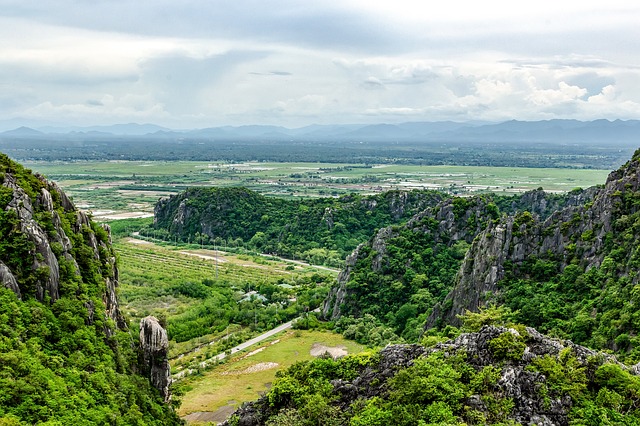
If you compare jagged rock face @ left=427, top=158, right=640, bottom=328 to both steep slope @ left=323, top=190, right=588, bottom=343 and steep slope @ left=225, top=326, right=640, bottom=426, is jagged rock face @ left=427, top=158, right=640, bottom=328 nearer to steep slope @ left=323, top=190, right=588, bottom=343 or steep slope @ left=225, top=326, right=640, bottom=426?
steep slope @ left=323, top=190, right=588, bottom=343

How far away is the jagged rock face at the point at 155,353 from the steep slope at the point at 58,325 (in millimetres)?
932

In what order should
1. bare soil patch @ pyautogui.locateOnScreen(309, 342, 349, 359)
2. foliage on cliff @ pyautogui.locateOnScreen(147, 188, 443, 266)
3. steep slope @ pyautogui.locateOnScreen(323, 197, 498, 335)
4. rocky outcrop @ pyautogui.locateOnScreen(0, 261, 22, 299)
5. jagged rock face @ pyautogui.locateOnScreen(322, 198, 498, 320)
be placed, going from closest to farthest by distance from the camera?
rocky outcrop @ pyautogui.locateOnScreen(0, 261, 22, 299) < bare soil patch @ pyautogui.locateOnScreen(309, 342, 349, 359) < steep slope @ pyautogui.locateOnScreen(323, 197, 498, 335) < jagged rock face @ pyautogui.locateOnScreen(322, 198, 498, 320) < foliage on cliff @ pyautogui.locateOnScreen(147, 188, 443, 266)

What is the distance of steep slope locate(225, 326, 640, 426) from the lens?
33875mm

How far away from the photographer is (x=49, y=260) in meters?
39.5

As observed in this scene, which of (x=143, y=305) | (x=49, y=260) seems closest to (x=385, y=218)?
(x=143, y=305)

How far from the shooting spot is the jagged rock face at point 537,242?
61531 millimetres

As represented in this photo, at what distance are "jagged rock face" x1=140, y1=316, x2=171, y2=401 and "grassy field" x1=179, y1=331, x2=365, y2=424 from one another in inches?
543

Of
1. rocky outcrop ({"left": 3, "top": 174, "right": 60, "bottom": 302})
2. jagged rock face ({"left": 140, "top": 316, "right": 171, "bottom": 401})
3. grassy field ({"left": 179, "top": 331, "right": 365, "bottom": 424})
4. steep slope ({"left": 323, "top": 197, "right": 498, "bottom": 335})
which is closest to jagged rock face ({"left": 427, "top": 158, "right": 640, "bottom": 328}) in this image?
steep slope ({"left": 323, "top": 197, "right": 498, "bottom": 335})

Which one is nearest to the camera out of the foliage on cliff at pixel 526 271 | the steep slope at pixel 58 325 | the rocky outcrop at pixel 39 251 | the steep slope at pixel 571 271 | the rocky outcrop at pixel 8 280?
the steep slope at pixel 58 325

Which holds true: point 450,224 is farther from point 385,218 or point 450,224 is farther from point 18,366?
point 18,366

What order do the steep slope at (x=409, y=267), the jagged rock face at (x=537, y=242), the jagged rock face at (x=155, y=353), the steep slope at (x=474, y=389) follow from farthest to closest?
1. the steep slope at (x=409, y=267)
2. the jagged rock face at (x=537, y=242)
3. the jagged rock face at (x=155, y=353)
4. the steep slope at (x=474, y=389)

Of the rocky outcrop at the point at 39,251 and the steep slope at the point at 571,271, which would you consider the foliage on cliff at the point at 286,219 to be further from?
the rocky outcrop at the point at 39,251

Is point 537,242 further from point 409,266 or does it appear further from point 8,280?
point 8,280

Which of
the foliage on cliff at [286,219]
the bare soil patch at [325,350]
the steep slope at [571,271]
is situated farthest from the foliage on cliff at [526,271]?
the foliage on cliff at [286,219]
